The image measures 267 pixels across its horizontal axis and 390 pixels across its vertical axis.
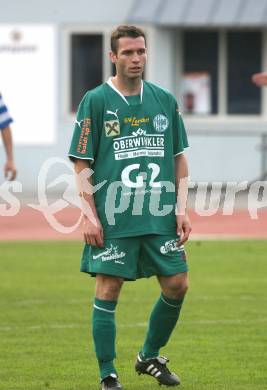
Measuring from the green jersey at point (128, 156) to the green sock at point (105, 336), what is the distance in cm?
45

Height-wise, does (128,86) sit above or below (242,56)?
above

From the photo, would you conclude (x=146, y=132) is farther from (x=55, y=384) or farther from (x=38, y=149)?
(x=38, y=149)

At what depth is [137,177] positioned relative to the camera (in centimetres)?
844

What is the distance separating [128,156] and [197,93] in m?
22.4

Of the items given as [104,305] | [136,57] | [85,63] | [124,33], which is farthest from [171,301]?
[85,63]

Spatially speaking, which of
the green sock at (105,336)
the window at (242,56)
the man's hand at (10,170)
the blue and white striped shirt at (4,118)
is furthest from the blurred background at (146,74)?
the green sock at (105,336)

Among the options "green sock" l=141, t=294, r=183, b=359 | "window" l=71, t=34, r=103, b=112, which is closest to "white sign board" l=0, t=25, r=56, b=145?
"window" l=71, t=34, r=103, b=112

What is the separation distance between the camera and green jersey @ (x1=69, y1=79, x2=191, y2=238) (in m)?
8.38

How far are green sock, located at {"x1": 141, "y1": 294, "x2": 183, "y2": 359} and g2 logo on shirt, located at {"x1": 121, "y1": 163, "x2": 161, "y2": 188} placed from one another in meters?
0.76

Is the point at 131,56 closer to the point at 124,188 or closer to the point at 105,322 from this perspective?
the point at 124,188

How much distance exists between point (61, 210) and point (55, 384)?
1622 cm

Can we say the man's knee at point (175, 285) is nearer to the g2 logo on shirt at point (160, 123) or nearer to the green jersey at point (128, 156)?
the green jersey at point (128, 156)

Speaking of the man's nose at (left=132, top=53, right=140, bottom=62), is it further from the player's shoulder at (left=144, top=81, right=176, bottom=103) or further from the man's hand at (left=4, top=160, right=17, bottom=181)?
the man's hand at (left=4, top=160, right=17, bottom=181)

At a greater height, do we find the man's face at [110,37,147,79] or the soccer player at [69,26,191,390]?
the man's face at [110,37,147,79]
